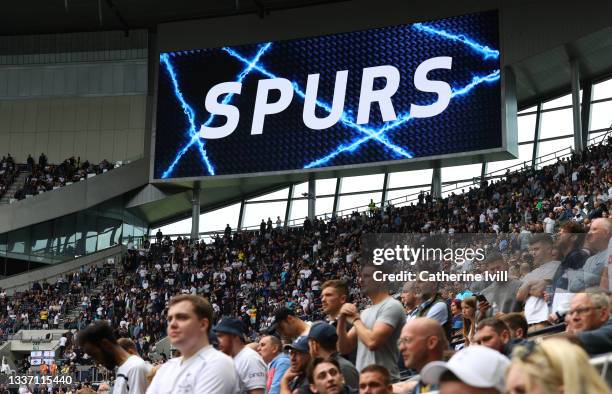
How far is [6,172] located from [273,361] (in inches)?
1365

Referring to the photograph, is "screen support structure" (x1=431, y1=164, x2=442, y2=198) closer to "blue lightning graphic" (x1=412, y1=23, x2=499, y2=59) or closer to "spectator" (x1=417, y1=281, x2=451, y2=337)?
"blue lightning graphic" (x1=412, y1=23, x2=499, y2=59)

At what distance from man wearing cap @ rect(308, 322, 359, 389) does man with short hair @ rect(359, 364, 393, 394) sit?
918 millimetres

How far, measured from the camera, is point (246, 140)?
32688 millimetres

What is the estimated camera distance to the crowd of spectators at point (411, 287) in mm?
5289

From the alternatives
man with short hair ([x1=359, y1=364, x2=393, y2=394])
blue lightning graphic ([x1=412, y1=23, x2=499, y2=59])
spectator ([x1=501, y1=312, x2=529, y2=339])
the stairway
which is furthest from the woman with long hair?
the stairway

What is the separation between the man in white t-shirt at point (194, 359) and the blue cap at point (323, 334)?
1047 mm

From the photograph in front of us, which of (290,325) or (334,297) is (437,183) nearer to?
(290,325)

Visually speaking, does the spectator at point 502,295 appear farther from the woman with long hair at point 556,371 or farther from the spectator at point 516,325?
the woman with long hair at point 556,371

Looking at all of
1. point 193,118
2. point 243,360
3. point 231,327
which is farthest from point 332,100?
point 243,360

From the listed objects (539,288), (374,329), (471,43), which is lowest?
(374,329)

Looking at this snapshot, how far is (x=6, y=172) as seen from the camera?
39.2 metres

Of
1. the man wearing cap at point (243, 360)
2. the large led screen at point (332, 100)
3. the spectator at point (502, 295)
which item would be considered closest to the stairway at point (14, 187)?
the large led screen at point (332, 100)

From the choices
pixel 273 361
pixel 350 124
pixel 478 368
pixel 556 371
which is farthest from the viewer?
pixel 350 124

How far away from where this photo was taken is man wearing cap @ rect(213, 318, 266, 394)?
6129mm
